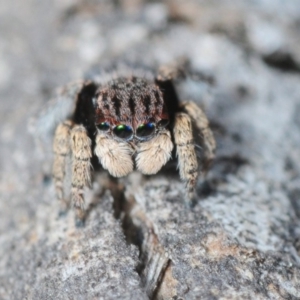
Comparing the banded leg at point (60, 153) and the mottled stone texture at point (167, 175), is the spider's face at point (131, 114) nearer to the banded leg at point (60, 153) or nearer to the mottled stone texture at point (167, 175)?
the banded leg at point (60, 153)

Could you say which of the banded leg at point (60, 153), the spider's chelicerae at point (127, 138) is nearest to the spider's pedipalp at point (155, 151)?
the spider's chelicerae at point (127, 138)

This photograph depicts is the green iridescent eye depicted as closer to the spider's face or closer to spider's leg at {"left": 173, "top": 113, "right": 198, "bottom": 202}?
the spider's face

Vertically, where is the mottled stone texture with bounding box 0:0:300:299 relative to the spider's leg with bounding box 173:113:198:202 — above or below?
below

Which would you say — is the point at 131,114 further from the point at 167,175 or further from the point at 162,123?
the point at 167,175

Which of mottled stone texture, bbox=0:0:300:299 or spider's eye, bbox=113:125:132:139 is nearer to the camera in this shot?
mottled stone texture, bbox=0:0:300:299

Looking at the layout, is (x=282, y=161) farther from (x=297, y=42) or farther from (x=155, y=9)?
(x=155, y=9)

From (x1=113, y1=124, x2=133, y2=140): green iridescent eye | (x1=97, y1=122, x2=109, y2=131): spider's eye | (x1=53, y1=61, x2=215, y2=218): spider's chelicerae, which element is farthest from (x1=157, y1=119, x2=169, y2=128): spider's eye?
(x1=97, y1=122, x2=109, y2=131): spider's eye

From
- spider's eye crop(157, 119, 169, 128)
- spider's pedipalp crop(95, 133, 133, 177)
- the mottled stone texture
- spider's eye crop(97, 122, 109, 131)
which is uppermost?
spider's eye crop(157, 119, 169, 128)

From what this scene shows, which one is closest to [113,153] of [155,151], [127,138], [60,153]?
[127,138]
